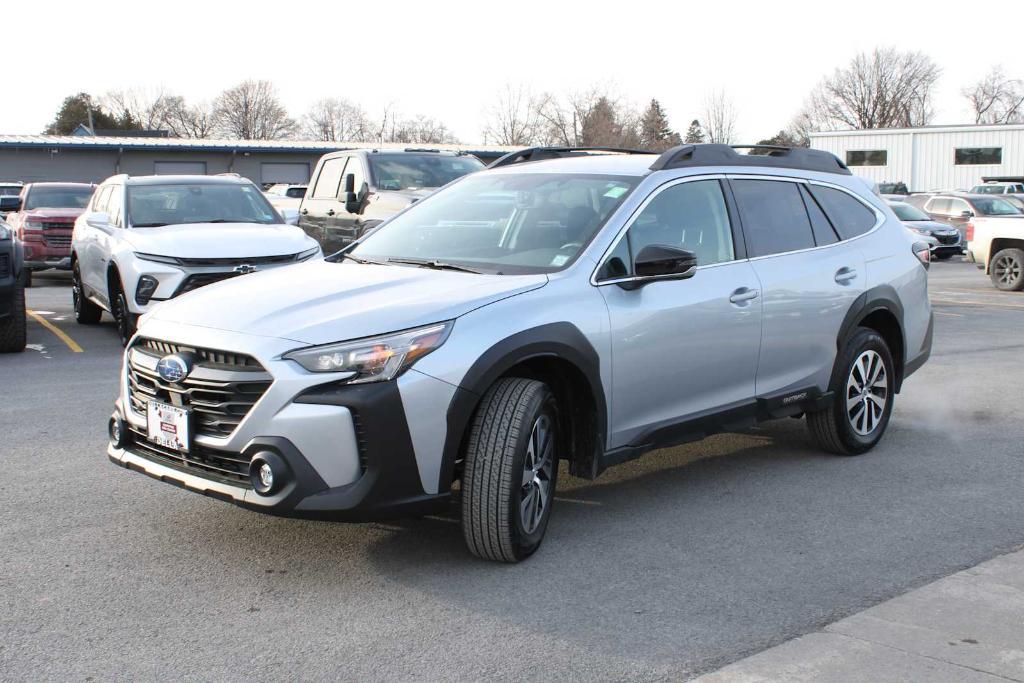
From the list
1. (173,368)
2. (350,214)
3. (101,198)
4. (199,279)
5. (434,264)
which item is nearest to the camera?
(173,368)

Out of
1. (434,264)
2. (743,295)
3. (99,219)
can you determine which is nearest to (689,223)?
(743,295)

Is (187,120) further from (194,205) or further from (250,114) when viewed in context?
(194,205)

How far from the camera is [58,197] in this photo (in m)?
19.4

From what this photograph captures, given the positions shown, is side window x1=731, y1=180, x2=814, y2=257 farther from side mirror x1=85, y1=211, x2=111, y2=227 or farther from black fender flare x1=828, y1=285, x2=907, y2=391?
side mirror x1=85, y1=211, x2=111, y2=227

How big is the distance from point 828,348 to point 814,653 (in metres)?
2.88

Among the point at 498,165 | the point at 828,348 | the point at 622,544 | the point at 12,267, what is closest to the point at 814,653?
the point at 622,544

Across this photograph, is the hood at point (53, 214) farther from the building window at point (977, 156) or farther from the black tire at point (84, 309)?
the building window at point (977, 156)

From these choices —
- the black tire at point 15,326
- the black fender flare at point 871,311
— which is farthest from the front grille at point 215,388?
the black tire at point 15,326

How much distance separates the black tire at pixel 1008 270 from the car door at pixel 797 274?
47.1 ft

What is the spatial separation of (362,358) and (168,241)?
21.5 ft

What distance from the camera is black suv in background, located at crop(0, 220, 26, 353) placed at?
9.91 m

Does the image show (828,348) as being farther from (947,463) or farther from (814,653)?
(814,653)

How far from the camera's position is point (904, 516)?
540cm

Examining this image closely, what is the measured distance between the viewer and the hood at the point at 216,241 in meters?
9.95
